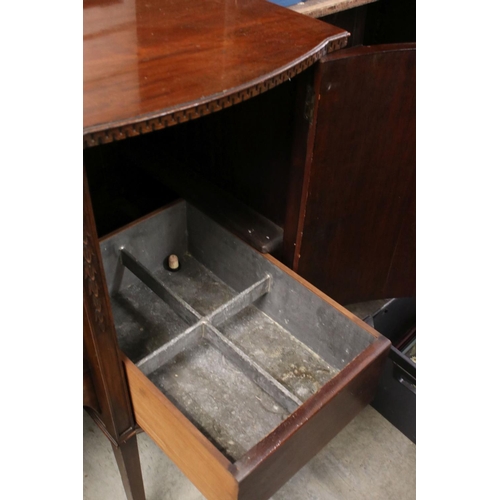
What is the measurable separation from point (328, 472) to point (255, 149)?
61 cm

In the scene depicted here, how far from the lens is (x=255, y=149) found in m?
0.85

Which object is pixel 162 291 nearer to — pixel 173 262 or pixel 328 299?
pixel 173 262

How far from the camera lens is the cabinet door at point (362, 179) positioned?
72 centimetres

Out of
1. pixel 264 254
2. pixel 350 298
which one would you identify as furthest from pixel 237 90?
pixel 350 298

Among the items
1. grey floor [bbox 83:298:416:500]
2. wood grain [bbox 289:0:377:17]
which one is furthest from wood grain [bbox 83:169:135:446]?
wood grain [bbox 289:0:377:17]

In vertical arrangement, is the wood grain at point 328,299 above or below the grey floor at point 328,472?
above

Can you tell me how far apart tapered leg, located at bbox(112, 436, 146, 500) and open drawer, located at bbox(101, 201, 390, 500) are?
7 centimetres

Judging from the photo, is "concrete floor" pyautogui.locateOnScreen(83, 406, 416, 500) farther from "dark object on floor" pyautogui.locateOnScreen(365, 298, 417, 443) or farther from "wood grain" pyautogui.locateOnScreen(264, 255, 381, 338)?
"wood grain" pyautogui.locateOnScreen(264, 255, 381, 338)

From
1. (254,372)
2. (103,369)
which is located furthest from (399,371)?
(103,369)

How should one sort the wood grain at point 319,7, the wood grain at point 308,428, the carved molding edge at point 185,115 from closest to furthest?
the carved molding edge at point 185,115, the wood grain at point 308,428, the wood grain at point 319,7

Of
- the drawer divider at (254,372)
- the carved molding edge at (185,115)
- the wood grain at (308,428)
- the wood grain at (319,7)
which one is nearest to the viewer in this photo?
the carved molding edge at (185,115)

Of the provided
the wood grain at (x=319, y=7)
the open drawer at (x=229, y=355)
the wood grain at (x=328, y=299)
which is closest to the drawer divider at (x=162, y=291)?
the open drawer at (x=229, y=355)

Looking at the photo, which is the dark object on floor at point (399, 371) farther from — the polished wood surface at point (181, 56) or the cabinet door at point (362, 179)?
the polished wood surface at point (181, 56)

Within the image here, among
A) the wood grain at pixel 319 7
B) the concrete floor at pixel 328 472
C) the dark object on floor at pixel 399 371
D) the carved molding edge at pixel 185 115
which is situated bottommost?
the concrete floor at pixel 328 472
